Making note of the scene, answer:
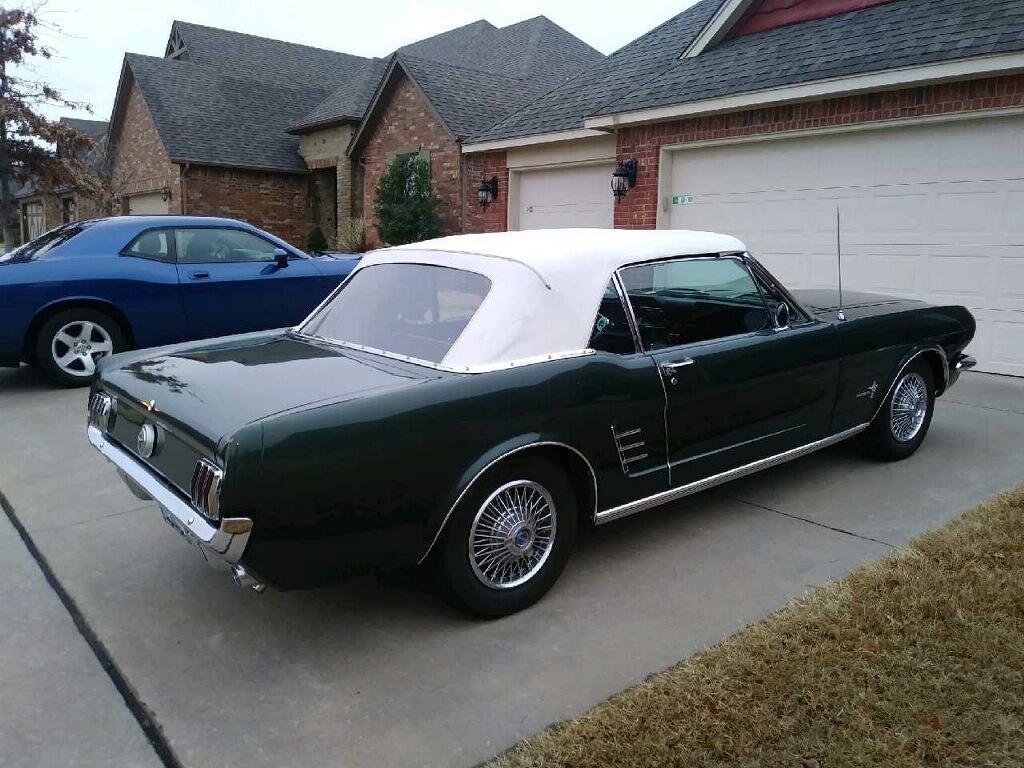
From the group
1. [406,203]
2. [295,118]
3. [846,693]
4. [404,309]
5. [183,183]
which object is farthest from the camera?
[295,118]

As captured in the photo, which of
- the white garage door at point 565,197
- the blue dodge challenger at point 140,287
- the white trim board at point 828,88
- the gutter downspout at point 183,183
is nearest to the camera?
the blue dodge challenger at point 140,287

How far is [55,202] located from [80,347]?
77.8ft

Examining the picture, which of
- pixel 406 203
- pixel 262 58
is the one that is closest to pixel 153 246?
pixel 406 203

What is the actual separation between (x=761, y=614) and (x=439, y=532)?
1298 mm

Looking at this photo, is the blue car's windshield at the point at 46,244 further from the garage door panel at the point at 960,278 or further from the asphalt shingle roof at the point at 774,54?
the garage door panel at the point at 960,278

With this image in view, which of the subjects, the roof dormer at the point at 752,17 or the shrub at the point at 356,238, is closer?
the roof dormer at the point at 752,17

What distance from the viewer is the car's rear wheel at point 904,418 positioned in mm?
4926

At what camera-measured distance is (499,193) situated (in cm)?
1384

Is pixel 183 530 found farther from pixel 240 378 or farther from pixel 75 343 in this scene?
pixel 75 343

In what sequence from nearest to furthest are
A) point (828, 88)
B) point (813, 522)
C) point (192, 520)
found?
1. point (192, 520)
2. point (813, 522)
3. point (828, 88)

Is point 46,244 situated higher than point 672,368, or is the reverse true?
point 46,244

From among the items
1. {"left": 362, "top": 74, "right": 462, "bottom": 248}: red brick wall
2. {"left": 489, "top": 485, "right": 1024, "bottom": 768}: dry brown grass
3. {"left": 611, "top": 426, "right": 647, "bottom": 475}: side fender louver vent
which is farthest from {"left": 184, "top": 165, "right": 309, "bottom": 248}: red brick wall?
{"left": 489, "top": 485, "right": 1024, "bottom": 768}: dry brown grass

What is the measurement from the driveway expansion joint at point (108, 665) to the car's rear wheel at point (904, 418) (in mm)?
4071

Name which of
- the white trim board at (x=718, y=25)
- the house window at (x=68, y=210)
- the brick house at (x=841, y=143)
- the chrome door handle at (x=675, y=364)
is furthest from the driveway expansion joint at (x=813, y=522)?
the house window at (x=68, y=210)
